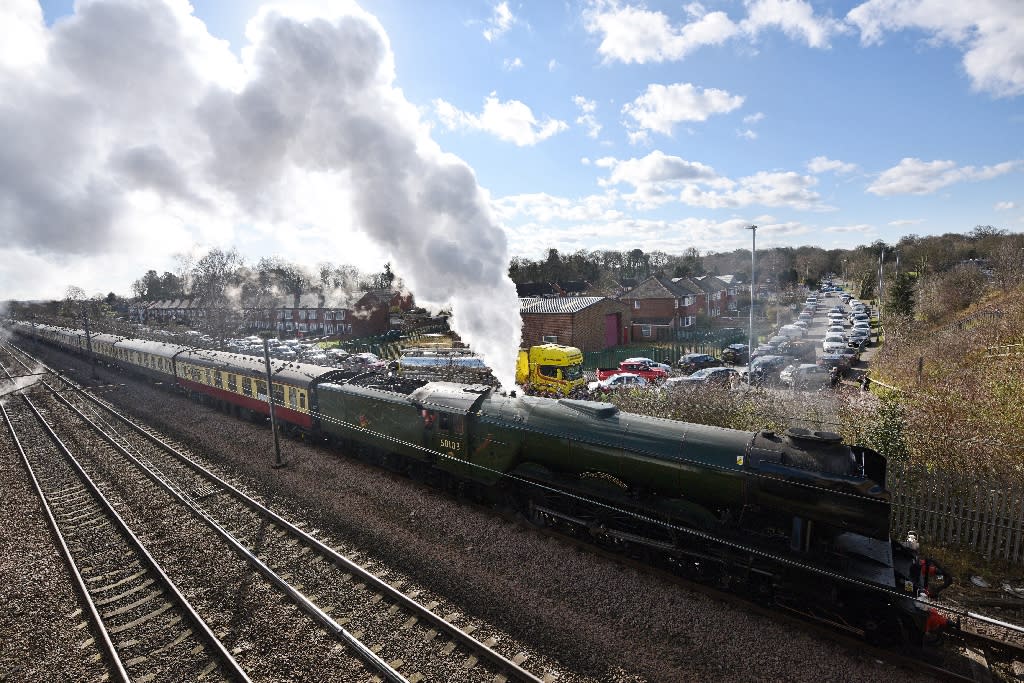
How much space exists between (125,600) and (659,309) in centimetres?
4054

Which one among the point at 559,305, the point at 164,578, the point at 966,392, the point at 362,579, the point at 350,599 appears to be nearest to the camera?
the point at 350,599

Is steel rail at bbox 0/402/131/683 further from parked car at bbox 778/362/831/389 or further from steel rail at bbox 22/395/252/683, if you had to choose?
parked car at bbox 778/362/831/389

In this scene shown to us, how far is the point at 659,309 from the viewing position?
4384 cm

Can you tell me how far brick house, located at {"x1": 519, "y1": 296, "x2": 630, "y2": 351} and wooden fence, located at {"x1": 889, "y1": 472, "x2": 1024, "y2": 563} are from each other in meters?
25.3

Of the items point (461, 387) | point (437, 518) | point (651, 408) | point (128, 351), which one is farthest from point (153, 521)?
point (128, 351)

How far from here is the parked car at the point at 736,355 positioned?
3228 centimetres

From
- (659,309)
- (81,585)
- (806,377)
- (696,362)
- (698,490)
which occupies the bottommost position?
(81,585)

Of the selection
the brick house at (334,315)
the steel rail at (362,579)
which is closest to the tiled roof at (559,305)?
the brick house at (334,315)

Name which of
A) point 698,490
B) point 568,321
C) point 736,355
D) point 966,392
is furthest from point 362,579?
point 736,355

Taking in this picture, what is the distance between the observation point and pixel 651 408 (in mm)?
16688

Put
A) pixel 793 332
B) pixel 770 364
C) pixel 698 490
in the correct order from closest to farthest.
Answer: pixel 698 490 < pixel 770 364 < pixel 793 332

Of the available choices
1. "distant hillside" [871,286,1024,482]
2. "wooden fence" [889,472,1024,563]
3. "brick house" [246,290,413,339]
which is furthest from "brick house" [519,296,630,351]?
"wooden fence" [889,472,1024,563]

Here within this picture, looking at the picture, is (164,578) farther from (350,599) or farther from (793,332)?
(793,332)

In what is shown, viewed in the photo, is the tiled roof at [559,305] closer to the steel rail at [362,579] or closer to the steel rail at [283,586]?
the steel rail at [362,579]
